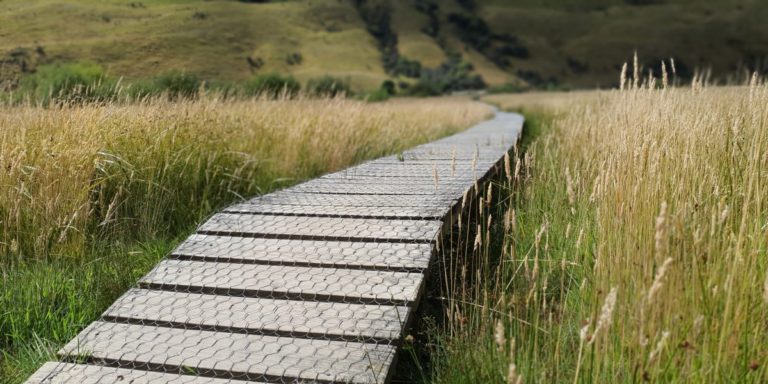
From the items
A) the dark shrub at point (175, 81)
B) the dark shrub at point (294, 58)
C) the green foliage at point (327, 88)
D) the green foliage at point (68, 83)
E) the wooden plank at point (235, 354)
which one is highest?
the green foliage at point (68, 83)

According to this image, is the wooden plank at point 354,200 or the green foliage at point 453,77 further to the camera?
the green foliage at point 453,77

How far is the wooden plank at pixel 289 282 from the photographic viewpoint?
8.77 feet

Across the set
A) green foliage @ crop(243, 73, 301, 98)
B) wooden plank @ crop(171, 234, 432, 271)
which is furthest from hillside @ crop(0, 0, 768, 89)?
wooden plank @ crop(171, 234, 432, 271)

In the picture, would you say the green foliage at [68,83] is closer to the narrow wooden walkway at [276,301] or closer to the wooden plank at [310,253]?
the narrow wooden walkway at [276,301]

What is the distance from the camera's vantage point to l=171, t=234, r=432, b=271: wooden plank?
116 inches

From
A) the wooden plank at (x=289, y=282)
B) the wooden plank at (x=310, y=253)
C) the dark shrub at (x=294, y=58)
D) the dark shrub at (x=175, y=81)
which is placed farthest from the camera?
the dark shrub at (x=294, y=58)

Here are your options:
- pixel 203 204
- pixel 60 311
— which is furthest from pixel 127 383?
pixel 203 204

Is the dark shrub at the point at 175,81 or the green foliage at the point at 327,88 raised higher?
the dark shrub at the point at 175,81

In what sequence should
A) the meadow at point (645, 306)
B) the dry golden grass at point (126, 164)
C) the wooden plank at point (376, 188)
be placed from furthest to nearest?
the wooden plank at point (376, 188), the dry golden grass at point (126, 164), the meadow at point (645, 306)

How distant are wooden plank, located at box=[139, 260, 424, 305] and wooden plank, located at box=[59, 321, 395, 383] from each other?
0.98ft

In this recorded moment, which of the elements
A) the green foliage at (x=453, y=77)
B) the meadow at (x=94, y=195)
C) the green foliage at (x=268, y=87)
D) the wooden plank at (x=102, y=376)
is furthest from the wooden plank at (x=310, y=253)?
the green foliage at (x=453, y=77)

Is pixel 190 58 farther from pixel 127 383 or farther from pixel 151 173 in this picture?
pixel 127 383

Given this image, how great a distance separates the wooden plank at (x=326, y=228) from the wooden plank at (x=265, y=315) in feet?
1.99

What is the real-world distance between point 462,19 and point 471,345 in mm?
123871
